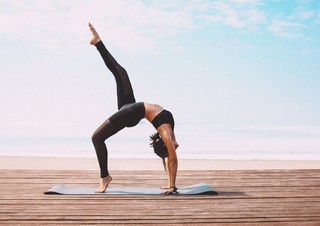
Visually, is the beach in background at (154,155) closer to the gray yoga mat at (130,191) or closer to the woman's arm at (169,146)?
the gray yoga mat at (130,191)

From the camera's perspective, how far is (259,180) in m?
6.10

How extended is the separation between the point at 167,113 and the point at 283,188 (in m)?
1.68

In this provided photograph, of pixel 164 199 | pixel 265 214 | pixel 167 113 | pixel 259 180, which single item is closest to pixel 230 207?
pixel 265 214

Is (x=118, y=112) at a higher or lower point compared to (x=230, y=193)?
higher

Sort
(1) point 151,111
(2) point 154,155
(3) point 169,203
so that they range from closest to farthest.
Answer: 1. (3) point 169,203
2. (1) point 151,111
3. (2) point 154,155

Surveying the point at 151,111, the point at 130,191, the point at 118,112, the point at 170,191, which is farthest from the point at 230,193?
the point at 118,112

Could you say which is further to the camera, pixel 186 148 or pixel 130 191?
pixel 186 148

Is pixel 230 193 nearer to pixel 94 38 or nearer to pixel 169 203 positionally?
pixel 169 203

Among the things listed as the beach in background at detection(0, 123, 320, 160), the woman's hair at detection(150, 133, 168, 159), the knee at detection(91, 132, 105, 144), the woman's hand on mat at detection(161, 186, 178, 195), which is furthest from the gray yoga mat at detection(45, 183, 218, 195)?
the beach in background at detection(0, 123, 320, 160)

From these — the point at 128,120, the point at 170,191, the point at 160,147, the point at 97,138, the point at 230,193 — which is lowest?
the point at 230,193

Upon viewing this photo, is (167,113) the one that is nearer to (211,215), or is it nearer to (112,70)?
(112,70)

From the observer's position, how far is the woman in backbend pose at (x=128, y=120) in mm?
5004

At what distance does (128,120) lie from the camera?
199 inches

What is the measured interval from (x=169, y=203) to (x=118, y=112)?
3.83 feet
